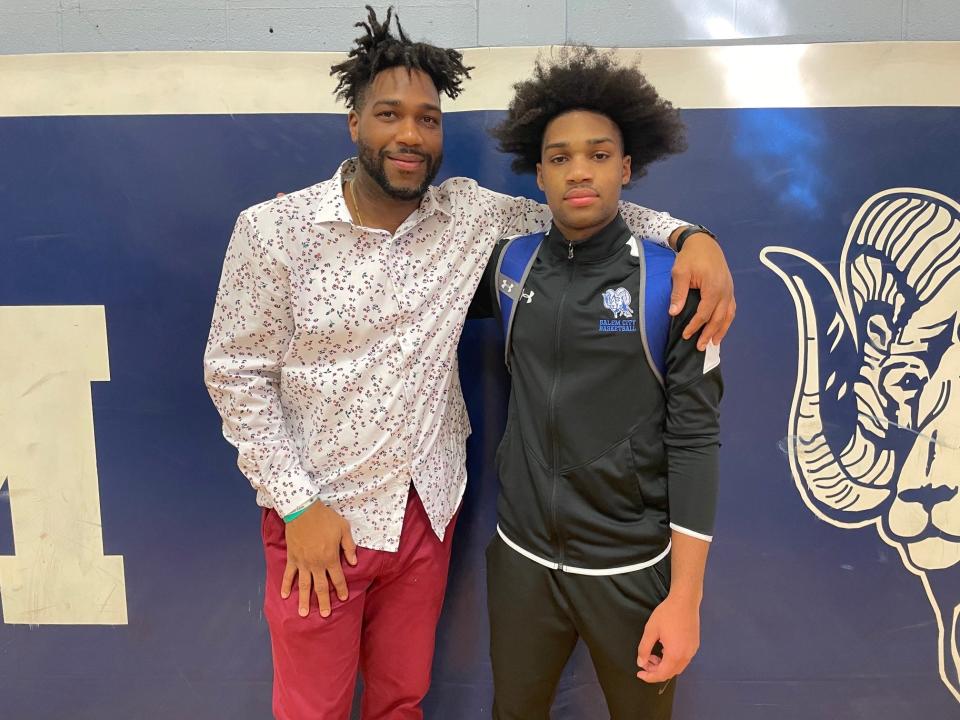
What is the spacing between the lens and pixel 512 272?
4.27 feet

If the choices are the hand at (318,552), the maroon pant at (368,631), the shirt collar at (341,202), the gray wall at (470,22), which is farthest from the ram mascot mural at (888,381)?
the hand at (318,552)

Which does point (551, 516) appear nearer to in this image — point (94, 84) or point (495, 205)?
point (495, 205)

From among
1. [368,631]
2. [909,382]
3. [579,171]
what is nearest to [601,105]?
[579,171]

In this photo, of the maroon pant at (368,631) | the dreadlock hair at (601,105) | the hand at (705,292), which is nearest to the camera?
the hand at (705,292)

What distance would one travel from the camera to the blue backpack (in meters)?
1.15

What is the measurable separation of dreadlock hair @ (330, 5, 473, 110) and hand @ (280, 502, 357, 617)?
80 centimetres

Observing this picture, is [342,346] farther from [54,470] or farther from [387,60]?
[54,470]

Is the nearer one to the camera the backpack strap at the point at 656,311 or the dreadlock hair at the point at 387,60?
the backpack strap at the point at 656,311

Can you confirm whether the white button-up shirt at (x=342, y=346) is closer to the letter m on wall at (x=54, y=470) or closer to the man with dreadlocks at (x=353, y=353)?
the man with dreadlocks at (x=353, y=353)

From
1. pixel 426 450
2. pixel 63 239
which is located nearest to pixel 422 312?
pixel 426 450

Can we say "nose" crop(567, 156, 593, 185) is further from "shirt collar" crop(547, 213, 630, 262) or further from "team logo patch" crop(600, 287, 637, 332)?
"team logo patch" crop(600, 287, 637, 332)

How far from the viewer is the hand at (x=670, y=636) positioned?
1.14m

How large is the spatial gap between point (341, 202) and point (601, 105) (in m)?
0.52

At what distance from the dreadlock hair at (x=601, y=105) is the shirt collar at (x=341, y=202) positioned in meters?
0.19
